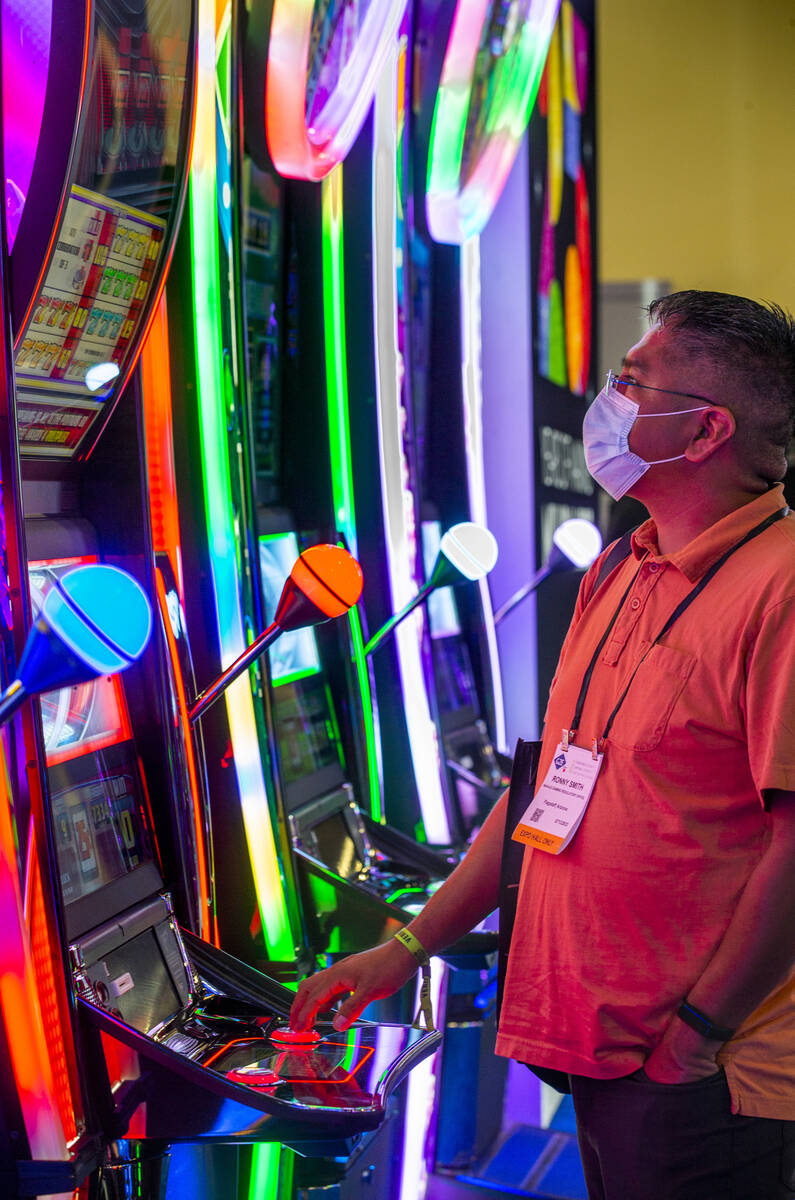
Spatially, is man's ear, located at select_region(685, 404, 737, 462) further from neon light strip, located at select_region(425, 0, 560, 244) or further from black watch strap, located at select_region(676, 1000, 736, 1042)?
neon light strip, located at select_region(425, 0, 560, 244)

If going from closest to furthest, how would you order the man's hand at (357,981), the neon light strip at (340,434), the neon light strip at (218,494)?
1. the man's hand at (357,981)
2. the neon light strip at (218,494)
3. the neon light strip at (340,434)

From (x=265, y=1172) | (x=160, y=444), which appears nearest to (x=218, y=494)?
(x=160, y=444)

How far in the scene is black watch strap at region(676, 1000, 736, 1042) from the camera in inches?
45.4

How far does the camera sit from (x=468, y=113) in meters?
2.96

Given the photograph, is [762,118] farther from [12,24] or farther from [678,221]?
[12,24]

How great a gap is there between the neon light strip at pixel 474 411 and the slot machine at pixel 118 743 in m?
1.61

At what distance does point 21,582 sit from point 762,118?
19.2 ft

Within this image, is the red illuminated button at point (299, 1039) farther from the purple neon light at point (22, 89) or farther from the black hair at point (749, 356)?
the purple neon light at point (22, 89)

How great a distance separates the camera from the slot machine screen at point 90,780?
1523 mm

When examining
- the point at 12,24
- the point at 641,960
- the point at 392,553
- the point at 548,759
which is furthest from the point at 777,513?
the point at 392,553

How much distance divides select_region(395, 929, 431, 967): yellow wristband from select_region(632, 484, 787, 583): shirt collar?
53 centimetres

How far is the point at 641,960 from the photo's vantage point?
1.20 m

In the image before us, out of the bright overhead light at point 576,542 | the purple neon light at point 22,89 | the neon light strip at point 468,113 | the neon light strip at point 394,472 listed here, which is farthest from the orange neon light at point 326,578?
the neon light strip at point 468,113

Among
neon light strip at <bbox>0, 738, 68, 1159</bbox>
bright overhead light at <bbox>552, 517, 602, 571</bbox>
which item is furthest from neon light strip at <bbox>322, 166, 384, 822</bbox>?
neon light strip at <bbox>0, 738, 68, 1159</bbox>
